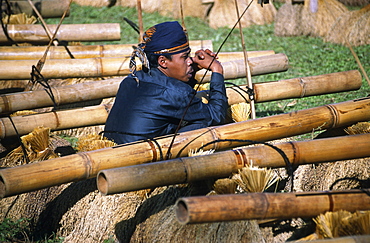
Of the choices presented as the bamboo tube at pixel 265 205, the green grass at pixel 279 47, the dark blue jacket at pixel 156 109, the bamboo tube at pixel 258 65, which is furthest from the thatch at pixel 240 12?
the bamboo tube at pixel 265 205

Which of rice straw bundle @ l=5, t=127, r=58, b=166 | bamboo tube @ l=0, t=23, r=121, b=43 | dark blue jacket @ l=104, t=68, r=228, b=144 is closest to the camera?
dark blue jacket @ l=104, t=68, r=228, b=144

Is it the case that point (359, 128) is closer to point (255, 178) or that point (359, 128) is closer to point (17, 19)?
point (255, 178)

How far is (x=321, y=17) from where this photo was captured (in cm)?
819

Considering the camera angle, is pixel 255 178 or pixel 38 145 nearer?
pixel 255 178

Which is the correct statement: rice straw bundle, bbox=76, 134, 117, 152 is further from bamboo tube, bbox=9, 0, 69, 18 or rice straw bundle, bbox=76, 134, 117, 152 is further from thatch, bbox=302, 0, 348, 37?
thatch, bbox=302, 0, 348, 37

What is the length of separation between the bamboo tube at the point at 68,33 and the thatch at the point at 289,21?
11.8 ft

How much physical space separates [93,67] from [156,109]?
1780 mm

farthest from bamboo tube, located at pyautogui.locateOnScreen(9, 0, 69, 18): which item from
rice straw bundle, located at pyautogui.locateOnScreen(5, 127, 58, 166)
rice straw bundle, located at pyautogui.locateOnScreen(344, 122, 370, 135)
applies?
rice straw bundle, located at pyautogui.locateOnScreen(344, 122, 370, 135)

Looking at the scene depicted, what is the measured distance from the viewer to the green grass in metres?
5.70

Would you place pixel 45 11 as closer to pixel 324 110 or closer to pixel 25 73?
pixel 25 73

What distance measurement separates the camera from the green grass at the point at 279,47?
5703 mm

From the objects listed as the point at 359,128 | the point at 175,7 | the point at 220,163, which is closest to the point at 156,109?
the point at 220,163

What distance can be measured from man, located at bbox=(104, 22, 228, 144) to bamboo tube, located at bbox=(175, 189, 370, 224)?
4.09 ft

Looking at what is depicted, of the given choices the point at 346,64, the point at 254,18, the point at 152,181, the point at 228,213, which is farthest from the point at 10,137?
the point at 254,18
